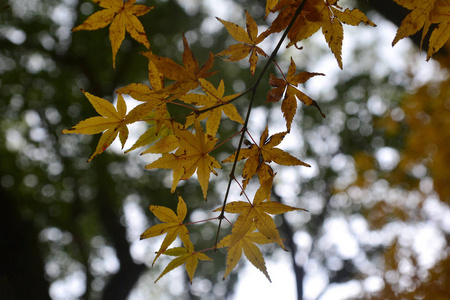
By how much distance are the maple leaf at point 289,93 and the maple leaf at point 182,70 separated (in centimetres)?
11

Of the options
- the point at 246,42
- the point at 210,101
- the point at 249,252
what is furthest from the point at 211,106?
the point at 249,252

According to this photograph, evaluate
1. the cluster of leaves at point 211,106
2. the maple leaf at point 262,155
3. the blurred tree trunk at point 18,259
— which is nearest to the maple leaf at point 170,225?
the cluster of leaves at point 211,106

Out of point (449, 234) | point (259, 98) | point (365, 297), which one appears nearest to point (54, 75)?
point (259, 98)

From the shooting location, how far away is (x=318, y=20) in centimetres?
43

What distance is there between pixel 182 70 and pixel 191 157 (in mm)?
129

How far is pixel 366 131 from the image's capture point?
5227 millimetres

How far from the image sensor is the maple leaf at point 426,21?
0.41 m

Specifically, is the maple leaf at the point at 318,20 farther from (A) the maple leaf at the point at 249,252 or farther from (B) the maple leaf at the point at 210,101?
(A) the maple leaf at the point at 249,252

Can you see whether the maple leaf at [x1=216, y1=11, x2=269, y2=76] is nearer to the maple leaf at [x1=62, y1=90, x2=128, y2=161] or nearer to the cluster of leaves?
the cluster of leaves

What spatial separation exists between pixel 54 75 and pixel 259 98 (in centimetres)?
275

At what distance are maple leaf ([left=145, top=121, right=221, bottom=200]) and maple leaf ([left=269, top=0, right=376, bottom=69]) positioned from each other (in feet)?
0.58

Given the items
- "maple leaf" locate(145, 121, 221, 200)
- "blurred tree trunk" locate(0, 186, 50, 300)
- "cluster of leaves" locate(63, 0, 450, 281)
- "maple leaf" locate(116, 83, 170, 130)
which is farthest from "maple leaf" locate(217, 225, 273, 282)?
"blurred tree trunk" locate(0, 186, 50, 300)

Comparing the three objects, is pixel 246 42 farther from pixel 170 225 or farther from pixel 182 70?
pixel 170 225

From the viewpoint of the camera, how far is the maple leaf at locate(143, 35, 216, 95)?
38cm
